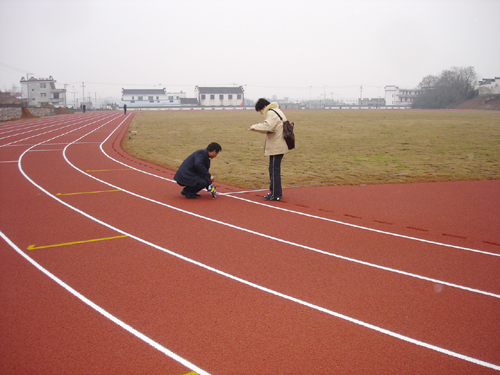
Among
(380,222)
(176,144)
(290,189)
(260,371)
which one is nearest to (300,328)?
(260,371)

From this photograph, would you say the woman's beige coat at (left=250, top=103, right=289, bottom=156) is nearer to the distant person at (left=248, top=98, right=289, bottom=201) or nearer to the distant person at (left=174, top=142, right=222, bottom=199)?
the distant person at (left=248, top=98, right=289, bottom=201)

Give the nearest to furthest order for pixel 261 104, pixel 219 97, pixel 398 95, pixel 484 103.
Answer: pixel 261 104 → pixel 484 103 → pixel 219 97 → pixel 398 95

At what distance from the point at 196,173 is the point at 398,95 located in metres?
128

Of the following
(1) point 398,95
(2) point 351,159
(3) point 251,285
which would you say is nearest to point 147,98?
(1) point 398,95

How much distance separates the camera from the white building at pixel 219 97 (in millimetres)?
116438

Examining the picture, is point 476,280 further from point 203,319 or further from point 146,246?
point 146,246

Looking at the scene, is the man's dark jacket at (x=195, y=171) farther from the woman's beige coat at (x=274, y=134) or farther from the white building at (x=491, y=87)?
the white building at (x=491, y=87)

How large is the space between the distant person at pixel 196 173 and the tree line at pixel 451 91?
88744mm

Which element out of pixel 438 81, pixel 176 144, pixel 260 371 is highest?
pixel 438 81

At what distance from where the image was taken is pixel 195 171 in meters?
8.82

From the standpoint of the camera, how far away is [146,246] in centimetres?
582

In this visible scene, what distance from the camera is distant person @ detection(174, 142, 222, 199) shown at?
862 centimetres

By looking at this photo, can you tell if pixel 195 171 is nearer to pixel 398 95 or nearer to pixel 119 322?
pixel 119 322

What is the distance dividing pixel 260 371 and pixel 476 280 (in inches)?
118
